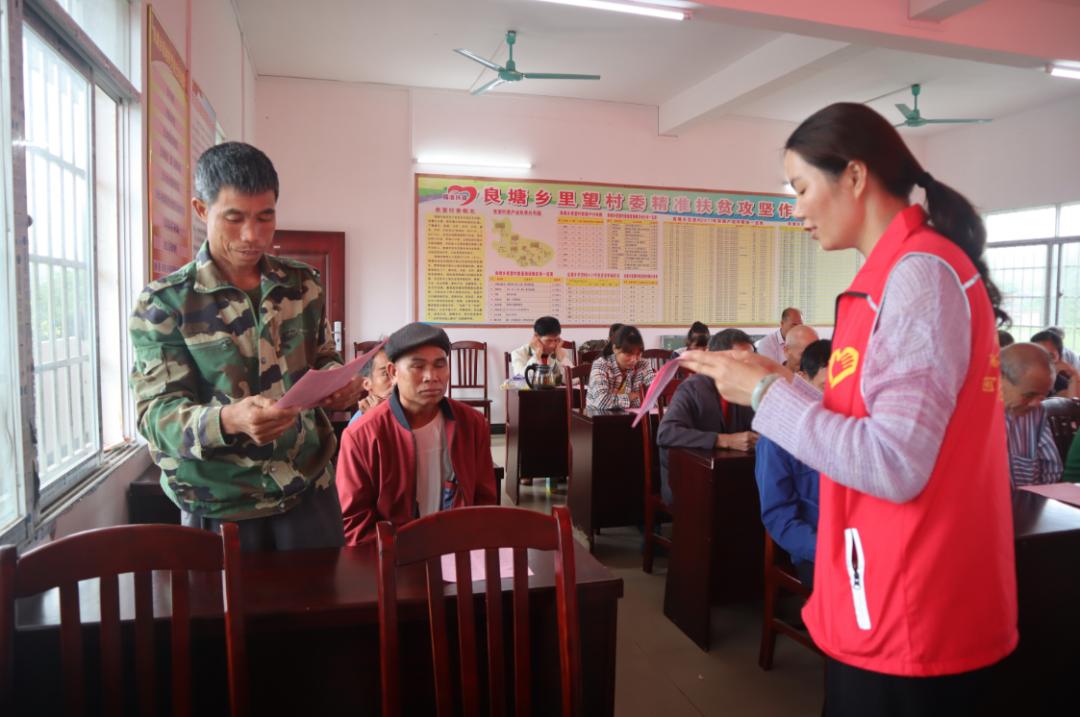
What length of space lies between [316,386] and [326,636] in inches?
Answer: 18.9

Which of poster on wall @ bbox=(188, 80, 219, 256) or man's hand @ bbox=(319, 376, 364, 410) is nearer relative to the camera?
man's hand @ bbox=(319, 376, 364, 410)

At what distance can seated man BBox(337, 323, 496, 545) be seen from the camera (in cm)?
183

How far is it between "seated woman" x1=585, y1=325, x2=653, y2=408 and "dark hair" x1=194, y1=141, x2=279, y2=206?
2.79 m

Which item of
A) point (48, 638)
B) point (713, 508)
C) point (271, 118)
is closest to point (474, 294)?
point (271, 118)

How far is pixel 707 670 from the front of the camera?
2.33 meters

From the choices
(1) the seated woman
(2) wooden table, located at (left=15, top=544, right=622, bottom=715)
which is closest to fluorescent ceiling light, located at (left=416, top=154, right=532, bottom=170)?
(1) the seated woman

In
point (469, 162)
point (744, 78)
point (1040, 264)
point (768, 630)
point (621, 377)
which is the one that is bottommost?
point (768, 630)

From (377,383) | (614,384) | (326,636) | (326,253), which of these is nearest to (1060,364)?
(614,384)

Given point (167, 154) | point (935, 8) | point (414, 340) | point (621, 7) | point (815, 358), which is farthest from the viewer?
point (935, 8)

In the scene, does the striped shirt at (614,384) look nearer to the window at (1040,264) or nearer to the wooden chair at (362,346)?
the wooden chair at (362,346)

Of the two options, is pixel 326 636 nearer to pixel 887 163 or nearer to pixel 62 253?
pixel 887 163

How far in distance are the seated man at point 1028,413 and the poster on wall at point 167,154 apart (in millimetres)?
2840

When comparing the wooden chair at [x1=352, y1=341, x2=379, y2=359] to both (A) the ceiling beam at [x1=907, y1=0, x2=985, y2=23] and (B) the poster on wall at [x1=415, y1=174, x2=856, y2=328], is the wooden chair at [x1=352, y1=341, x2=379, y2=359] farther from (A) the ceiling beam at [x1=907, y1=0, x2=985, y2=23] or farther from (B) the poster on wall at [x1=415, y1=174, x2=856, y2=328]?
(A) the ceiling beam at [x1=907, y1=0, x2=985, y2=23]

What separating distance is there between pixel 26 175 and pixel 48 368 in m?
0.53
